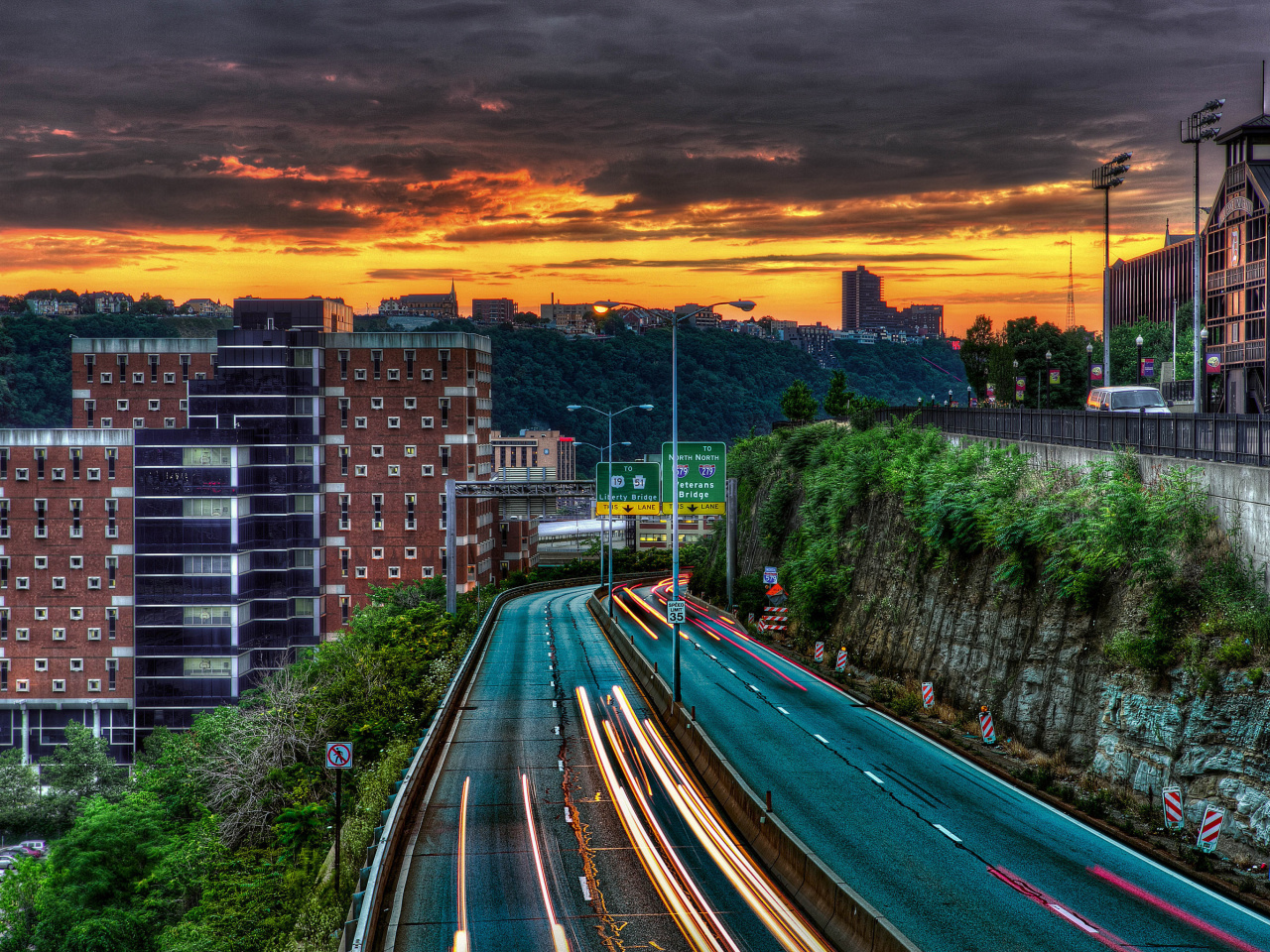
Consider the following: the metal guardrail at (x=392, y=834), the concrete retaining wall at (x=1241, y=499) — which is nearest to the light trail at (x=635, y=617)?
the metal guardrail at (x=392, y=834)

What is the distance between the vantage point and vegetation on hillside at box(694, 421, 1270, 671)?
2162 centimetres

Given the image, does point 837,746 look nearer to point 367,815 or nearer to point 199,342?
point 367,815

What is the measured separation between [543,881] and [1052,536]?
Answer: 54.9ft

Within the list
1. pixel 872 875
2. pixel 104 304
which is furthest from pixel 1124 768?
pixel 104 304

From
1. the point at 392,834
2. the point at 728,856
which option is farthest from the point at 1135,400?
the point at 392,834

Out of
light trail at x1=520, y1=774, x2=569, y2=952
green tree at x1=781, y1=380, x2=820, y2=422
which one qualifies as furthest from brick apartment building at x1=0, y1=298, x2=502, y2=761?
light trail at x1=520, y1=774, x2=569, y2=952

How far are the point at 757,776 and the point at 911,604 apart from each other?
1395 cm

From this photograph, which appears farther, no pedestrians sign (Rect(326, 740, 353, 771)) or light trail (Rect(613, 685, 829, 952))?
no pedestrians sign (Rect(326, 740, 353, 771))

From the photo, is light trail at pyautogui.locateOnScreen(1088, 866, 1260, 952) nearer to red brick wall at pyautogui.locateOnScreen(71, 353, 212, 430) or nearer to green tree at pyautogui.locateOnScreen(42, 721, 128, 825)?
green tree at pyautogui.locateOnScreen(42, 721, 128, 825)

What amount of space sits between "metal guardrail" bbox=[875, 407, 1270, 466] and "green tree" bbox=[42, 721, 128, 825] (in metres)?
70.2

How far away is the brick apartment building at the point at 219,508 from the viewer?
88.9m

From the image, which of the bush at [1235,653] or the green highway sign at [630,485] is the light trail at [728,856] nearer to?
the bush at [1235,653]

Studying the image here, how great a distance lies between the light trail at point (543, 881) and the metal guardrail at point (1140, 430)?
16.9 m

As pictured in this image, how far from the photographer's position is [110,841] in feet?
154
